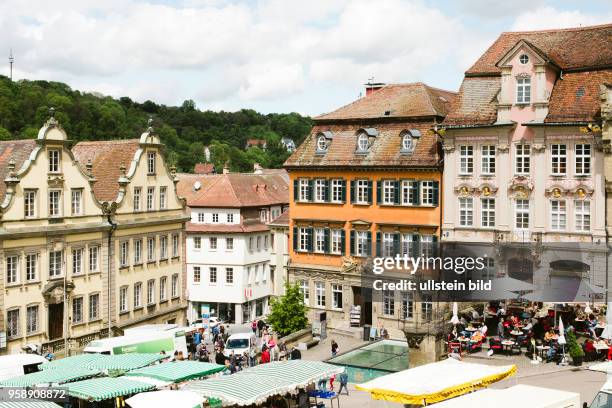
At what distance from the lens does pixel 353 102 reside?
52938 millimetres

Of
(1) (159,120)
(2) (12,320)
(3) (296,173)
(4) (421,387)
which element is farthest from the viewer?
(1) (159,120)

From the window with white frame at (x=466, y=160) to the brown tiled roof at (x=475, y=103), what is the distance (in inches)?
55.0

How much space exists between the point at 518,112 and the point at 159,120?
4976 inches

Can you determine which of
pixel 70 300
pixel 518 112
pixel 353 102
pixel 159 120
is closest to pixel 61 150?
pixel 70 300

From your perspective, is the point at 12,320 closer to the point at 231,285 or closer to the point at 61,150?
the point at 61,150

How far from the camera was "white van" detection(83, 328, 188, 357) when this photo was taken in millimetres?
37156

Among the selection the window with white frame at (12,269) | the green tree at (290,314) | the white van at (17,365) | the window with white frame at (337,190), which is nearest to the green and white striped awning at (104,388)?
the white van at (17,365)

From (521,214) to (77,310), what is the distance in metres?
25.1

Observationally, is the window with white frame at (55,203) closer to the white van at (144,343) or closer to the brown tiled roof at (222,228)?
the white van at (144,343)

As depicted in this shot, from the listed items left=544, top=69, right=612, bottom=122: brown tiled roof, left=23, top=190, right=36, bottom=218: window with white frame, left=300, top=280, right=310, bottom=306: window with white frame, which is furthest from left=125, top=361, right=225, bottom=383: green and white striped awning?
left=544, top=69, right=612, bottom=122: brown tiled roof

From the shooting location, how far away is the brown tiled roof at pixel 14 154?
4375cm

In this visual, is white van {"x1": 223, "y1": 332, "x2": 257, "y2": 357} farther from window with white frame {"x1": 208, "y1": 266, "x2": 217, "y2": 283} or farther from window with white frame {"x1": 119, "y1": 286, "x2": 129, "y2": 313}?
window with white frame {"x1": 208, "y1": 266, "x2": 217, "y2": 283}

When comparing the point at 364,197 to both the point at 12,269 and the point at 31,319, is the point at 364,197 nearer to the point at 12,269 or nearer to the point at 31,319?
the point at 31,319

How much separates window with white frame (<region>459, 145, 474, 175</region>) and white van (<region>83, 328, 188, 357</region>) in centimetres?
1752
